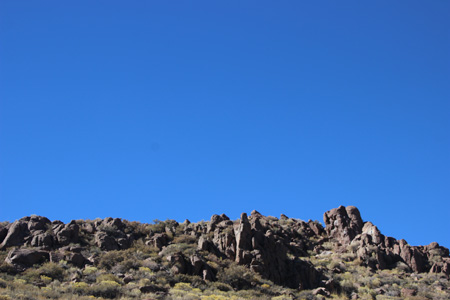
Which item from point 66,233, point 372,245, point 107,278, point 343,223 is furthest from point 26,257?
point 343,223

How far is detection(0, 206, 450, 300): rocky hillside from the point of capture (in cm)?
2866

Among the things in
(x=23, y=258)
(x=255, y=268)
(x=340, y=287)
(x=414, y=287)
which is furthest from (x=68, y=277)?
(x=414, y=287)

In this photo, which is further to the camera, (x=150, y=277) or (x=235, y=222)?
(x=235, y=222)

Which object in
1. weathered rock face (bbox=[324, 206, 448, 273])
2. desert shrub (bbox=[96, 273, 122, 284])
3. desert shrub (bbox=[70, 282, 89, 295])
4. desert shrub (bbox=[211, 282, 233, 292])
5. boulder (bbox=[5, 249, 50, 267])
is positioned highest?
weathered rock face (bbox=[324, 206, 448, 273])

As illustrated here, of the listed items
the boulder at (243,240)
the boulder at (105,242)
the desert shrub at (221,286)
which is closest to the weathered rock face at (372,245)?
the boulder at (243,240)

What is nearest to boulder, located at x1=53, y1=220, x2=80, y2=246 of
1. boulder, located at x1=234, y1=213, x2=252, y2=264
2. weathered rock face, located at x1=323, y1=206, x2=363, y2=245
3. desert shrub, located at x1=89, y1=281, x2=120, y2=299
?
desert shrub, located at x1=89, y1=281, x2=120, y2=299

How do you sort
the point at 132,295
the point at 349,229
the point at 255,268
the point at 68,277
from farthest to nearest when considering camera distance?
1. the point at 349,229
2. the point at 255,268
3. the point at 68,277
4. the point at 132,295

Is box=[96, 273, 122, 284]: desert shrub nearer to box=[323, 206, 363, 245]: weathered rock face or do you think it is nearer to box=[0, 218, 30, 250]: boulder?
box=[0, 218, 30, 250]: boulder

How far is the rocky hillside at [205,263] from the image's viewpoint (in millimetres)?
28656

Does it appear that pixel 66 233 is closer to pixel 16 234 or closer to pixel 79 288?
pixel 16 234

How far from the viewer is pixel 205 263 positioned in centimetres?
3350

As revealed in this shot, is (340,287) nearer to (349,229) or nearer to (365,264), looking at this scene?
(365,264)

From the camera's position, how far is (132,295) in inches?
1048

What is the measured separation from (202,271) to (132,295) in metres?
7.23
